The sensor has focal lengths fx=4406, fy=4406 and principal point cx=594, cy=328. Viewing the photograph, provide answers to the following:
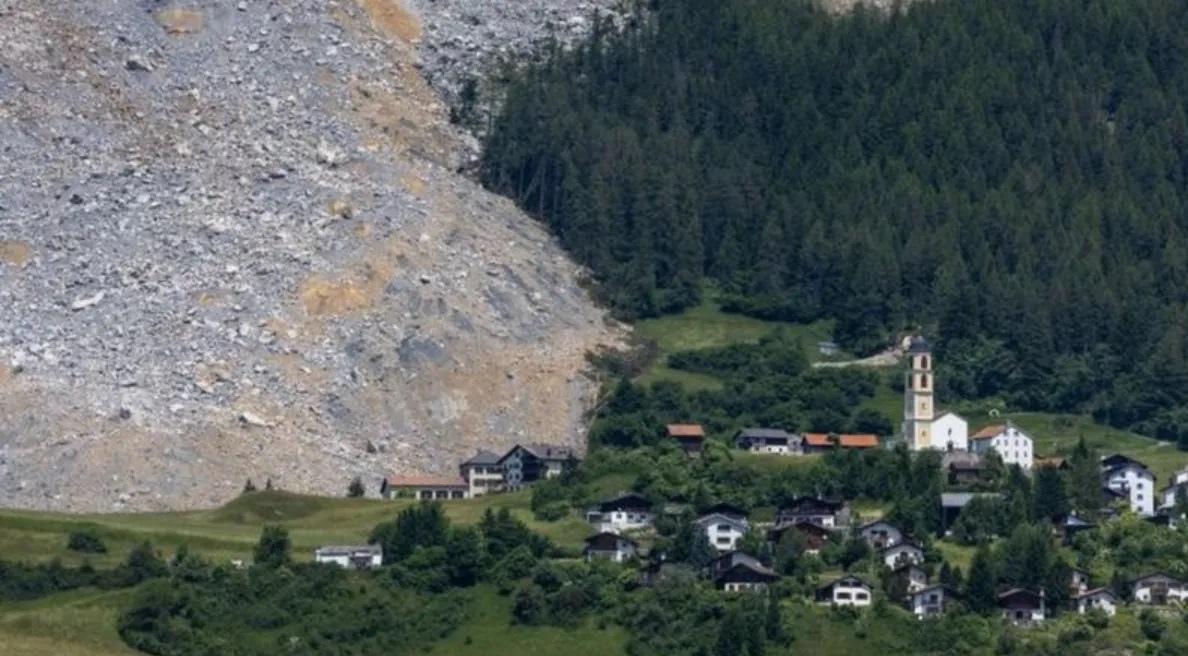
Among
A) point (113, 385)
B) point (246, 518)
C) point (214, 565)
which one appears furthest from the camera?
point (113, 385)

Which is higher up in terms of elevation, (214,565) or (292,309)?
(292,309)

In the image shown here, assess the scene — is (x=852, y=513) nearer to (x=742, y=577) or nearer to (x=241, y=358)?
(x=742, y=577)

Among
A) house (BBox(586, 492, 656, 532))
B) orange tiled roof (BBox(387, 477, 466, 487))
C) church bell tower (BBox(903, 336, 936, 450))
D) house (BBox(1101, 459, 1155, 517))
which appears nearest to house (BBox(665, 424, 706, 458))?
church bell tower (BBox(903, 336, 936, 450))

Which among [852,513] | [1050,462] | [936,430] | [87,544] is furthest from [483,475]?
[1050,462]

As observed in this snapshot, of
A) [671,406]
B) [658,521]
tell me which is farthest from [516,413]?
[658,521]

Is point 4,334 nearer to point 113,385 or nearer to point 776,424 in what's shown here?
point 113,385

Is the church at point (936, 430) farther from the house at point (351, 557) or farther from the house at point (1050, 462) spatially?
the house at point (351, 557)

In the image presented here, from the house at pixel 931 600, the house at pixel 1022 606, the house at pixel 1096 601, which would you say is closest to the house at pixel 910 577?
the house at pixel 931 600
